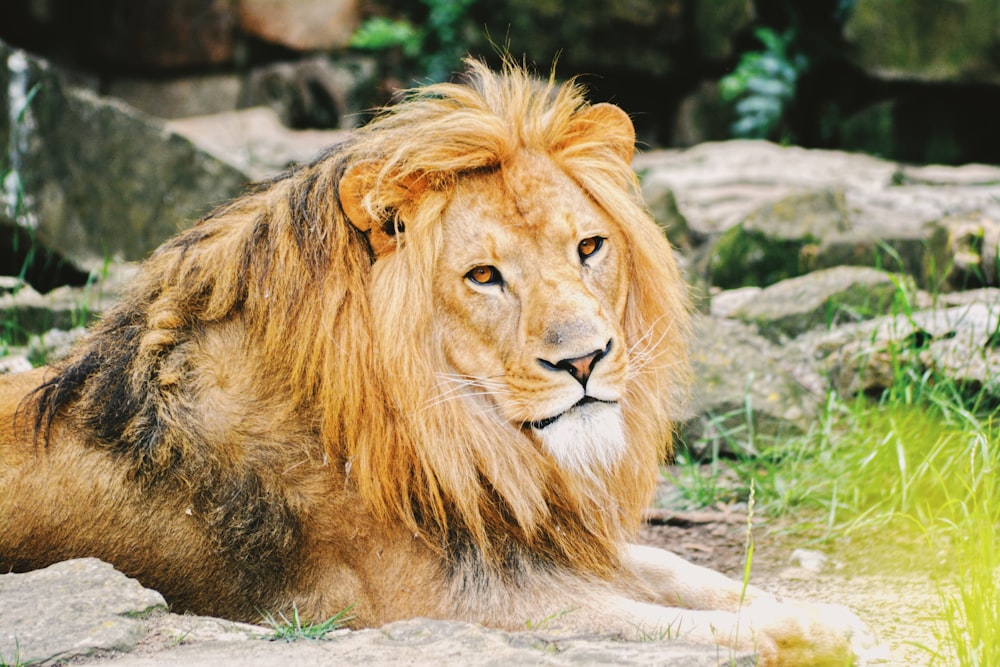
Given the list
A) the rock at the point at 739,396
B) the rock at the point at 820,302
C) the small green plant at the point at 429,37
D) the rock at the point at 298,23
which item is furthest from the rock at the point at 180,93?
the rock at the point at 739,396

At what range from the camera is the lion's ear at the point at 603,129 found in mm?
3516

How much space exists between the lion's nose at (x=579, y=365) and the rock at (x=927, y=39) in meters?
9.72

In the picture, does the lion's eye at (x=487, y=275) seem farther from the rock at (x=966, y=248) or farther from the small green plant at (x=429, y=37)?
the small green plant at (x=429, y=37)

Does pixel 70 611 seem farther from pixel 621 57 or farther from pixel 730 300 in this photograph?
pixel 621 57

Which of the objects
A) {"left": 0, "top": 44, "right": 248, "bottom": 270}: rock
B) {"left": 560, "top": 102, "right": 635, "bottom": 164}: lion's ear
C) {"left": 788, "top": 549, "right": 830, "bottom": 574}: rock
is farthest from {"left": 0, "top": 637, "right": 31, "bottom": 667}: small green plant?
{"left": 0, "top": 44, "right": 248, "bottom": 270}: rock

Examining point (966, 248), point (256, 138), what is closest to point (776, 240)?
point (966, 248)

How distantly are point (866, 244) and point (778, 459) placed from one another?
7.64 ft

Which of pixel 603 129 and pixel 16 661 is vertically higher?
pixel 603 129

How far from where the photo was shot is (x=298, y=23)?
1487 centimetres

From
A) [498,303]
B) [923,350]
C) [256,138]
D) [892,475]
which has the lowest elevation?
[892,475]

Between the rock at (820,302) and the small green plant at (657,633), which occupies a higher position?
the rock at (820,302)

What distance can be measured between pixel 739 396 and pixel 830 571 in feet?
4.11

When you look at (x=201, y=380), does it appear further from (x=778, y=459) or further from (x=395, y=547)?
(x=778, y=459)

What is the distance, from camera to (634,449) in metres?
3.53
